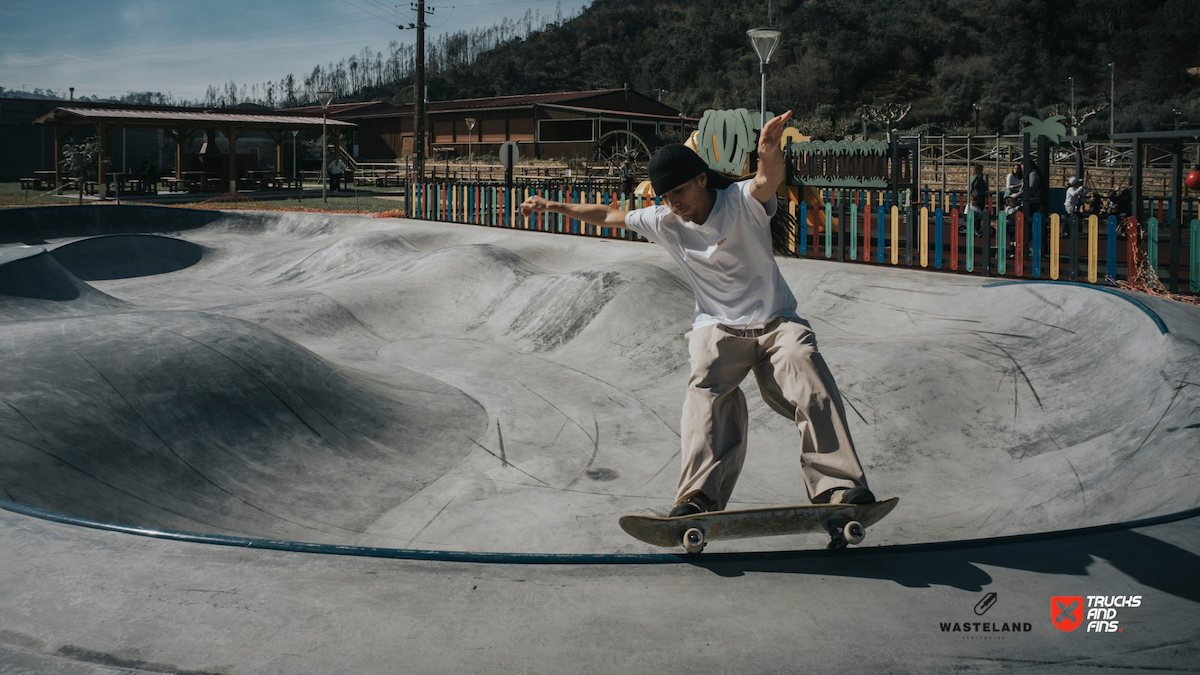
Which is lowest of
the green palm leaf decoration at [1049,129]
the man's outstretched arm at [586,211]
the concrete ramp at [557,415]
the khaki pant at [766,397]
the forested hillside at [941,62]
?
the concrete ramp at [557,415]

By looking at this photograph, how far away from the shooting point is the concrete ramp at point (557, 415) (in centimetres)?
500

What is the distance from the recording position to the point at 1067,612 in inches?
109

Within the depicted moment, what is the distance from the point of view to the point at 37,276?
383 inches

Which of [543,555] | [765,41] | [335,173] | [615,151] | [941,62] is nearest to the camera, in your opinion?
[543,555]

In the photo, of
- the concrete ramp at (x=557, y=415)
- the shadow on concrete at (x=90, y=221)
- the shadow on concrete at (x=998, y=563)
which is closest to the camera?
the shadow on concrete at (x=998, y=563)

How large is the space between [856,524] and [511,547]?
2.43 m

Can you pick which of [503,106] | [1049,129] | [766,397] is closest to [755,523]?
[766,397]

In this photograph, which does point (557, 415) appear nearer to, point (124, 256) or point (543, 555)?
point (543, 555)

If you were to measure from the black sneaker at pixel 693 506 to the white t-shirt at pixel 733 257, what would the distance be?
2.34ft

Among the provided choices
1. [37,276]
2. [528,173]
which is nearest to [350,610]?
[37,276]

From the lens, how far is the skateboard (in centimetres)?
319

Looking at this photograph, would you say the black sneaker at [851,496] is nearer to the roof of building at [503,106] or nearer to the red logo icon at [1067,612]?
the red logo icon at [1067,612]

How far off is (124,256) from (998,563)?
16081 mm

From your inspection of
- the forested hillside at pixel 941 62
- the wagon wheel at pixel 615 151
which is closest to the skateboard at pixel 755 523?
the wagon wheel at pixel 615 151
